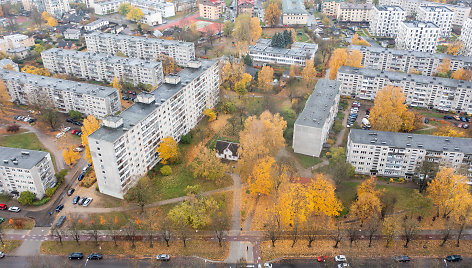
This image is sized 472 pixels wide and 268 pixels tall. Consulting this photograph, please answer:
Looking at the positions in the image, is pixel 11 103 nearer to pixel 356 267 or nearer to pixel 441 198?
pixel 356 267

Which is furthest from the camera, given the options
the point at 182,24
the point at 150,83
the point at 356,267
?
the point at 182,24

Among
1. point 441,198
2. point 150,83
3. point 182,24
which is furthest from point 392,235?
point 182,24

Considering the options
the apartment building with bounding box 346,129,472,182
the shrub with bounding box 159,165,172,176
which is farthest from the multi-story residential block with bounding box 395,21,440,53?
the shrub with bounding box 159,165,172,176

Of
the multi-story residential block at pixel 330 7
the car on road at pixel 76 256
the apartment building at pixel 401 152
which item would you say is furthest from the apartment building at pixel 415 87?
the multi-story residential block at pixel 330 7

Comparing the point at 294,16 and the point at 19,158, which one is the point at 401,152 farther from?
the point at 294,16

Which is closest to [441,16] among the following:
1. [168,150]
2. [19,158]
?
[168,150]

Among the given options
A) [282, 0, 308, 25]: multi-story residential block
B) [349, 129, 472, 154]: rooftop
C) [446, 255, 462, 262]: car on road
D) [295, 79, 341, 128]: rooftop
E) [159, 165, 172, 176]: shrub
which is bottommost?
[446, 255, 462, 262]: car on road

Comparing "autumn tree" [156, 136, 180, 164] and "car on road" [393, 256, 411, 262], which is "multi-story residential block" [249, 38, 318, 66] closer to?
"autumn tree" [156, 136, 180, 164]
